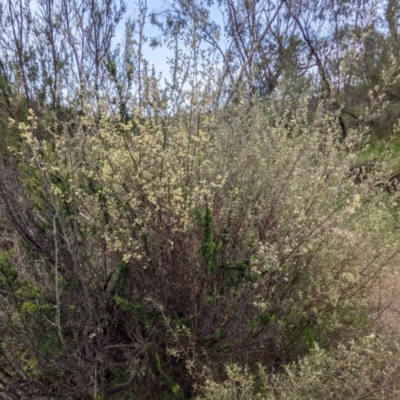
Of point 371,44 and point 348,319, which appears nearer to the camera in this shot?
point 348,319

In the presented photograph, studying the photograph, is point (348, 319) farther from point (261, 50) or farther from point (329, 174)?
point (261, 50)

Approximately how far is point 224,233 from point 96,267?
0.70m

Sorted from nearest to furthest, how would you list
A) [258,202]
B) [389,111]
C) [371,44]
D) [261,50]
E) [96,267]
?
[96,267]
[258,202]
[389,111]
[371,44]
[261,50]

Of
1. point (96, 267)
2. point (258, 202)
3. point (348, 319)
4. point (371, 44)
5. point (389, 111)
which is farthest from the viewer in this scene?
point (371, 44)

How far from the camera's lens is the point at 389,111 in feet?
24.9

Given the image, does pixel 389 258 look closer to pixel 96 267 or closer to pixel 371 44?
pixel 96 267

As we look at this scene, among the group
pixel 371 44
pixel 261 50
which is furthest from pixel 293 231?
pixel 261 50

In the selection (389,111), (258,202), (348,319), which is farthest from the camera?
(389,111)

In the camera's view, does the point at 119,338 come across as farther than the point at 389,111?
No

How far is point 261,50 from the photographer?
34.9ft

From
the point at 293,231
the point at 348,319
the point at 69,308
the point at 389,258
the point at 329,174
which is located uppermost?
the point at 329,174

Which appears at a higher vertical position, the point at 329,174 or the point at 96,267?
the point at 329,174

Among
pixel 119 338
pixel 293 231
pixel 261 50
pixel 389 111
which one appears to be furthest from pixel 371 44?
pixel 119 338

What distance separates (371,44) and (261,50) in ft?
10.3
